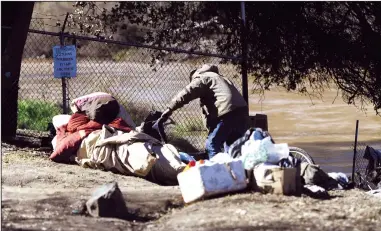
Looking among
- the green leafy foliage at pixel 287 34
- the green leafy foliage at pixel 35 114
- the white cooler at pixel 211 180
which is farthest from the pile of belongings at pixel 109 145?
the green leafy foliage at pixel 35 114

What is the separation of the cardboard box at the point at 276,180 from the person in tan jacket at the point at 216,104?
6.25 feet

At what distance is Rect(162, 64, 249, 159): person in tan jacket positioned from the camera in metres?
9.31

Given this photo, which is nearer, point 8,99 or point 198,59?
point 8,99

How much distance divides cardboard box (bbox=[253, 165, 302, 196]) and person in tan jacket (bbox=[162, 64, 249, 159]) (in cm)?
190

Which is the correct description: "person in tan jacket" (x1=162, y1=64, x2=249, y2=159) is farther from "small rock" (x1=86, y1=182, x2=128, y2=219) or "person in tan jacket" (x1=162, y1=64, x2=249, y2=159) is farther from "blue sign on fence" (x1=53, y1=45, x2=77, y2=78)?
"small rock" (x1=86, y1=182, x2=128, y2=219)

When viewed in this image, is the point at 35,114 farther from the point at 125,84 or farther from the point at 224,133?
the point at 224,133

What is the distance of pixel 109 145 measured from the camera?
873 centimetres

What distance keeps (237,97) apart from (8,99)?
266cm

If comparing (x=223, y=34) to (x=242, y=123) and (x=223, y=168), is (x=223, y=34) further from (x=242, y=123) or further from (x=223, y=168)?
(x=223, y=168)

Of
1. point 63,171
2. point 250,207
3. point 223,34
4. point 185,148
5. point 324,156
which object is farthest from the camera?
point 324,156

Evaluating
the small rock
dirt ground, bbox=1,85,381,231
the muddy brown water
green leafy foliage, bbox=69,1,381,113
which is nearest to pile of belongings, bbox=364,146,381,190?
dirt ground, bbox=1,85,381,231

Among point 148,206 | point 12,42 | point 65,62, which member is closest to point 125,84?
point 65,62

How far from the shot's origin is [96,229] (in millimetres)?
6355

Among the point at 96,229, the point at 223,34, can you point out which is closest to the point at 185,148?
the point at 223,34
